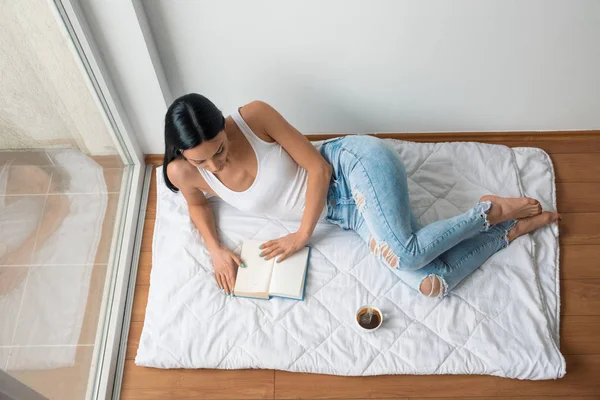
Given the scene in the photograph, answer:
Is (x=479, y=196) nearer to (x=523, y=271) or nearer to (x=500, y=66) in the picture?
(x=523, y=271)

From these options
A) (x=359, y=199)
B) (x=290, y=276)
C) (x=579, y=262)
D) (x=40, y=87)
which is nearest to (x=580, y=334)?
(x=579, y=262)

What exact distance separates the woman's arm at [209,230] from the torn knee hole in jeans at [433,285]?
54cm

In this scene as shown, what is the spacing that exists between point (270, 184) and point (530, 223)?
0.82 m

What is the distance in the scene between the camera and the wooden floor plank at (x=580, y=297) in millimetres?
1631

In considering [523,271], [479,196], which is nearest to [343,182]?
[479,196]

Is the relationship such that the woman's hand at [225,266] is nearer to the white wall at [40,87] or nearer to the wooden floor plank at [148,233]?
the wooden floor plank at [148,233]

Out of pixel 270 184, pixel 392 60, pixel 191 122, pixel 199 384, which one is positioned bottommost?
pixel 199 384

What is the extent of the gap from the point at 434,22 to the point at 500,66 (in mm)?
297

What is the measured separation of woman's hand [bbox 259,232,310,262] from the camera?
1607mm

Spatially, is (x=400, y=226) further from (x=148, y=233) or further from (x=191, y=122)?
(x=148, y=233)

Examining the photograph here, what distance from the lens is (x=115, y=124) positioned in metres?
1.75

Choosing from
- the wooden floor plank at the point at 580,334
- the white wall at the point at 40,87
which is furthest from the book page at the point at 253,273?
the wooden floor plank at the point at 580,334

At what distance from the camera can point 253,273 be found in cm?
161

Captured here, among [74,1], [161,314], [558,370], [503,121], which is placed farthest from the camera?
[503,121]
